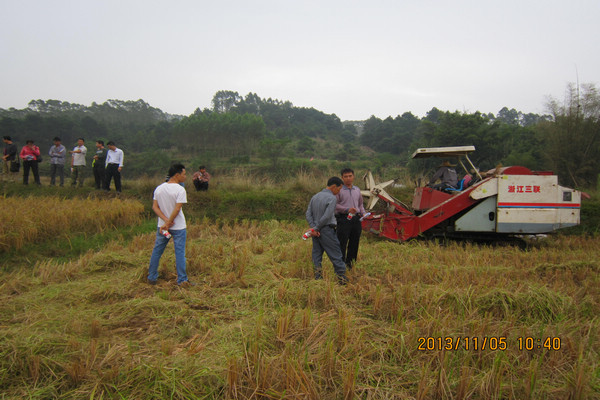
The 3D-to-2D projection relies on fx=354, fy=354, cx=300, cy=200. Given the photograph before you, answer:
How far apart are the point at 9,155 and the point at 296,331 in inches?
495

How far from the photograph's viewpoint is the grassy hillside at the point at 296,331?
2455 mm

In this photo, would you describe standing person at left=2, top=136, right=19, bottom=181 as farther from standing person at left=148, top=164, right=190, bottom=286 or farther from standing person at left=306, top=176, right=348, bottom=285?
standing person at left=306, top=176, right=348, bottom=285

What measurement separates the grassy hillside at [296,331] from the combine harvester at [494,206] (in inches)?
61.9

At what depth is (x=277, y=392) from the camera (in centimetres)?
235

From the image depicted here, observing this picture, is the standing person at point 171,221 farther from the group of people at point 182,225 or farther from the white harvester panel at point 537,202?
the white harvester panel at point 537,202

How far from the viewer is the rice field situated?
8.04 ft

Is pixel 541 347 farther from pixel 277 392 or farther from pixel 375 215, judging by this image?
pixel 375 215

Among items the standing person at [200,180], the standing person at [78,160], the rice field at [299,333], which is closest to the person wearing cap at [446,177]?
the rice field at [299,333]

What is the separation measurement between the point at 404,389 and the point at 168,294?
9.65ft

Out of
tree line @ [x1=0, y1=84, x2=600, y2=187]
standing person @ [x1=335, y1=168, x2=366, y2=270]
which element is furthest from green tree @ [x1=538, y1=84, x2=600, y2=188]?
standing person @ [x1=335, y1=168, x2=366, y2=270]

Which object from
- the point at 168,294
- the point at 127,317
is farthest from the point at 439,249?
the point at 127,317

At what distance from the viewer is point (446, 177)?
7.84 m
